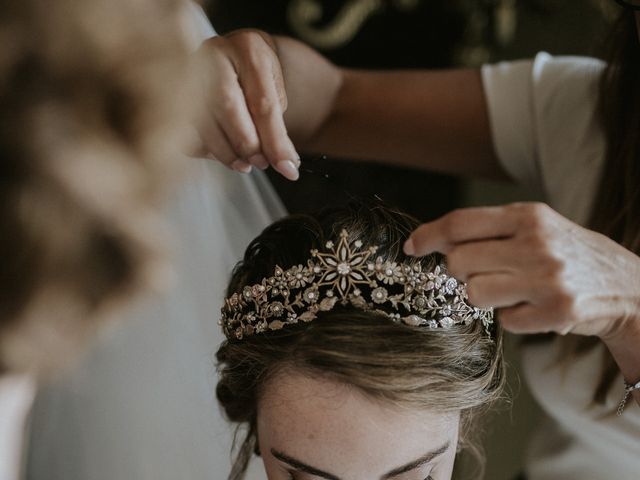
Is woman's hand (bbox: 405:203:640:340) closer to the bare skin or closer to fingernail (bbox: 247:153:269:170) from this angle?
the bare skin

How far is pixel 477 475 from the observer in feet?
4.50

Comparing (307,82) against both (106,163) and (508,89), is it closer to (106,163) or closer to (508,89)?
(508,89)

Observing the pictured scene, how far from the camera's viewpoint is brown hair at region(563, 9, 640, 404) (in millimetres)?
1271

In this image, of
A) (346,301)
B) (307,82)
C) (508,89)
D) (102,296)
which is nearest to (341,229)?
(346,301)

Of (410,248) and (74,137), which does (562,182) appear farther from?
(74,137)

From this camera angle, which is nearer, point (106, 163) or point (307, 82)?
point (106, 163)

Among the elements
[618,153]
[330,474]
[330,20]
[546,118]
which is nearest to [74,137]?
[330,474]

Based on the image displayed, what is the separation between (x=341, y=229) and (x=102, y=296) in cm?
42

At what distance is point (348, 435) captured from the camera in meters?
0.90

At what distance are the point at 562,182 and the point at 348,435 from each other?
0.80 meters

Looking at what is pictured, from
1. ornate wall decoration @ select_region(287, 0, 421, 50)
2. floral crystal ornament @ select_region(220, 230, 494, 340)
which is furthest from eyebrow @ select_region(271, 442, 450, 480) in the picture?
ornate wall decoration @ select_region(287, 0, 421, 50)

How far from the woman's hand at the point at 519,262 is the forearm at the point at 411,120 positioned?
749 mm

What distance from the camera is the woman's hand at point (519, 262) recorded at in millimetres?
816

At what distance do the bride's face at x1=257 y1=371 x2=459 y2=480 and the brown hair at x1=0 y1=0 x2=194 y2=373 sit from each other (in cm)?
41
